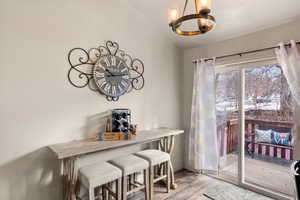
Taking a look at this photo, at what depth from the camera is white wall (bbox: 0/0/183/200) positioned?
1607 millimetres

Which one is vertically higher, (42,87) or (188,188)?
(42,87)

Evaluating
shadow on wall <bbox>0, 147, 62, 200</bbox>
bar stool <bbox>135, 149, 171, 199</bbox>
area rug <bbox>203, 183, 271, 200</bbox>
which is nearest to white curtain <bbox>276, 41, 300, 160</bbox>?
area rug <bbox>203, 183, 271, 200</bbox>

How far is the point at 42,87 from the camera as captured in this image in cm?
177

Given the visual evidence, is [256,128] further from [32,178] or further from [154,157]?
[32,178]

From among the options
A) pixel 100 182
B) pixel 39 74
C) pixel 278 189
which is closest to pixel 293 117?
pixel 278 189

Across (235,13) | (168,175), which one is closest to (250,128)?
(168,175)

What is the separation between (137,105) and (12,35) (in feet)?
5.43

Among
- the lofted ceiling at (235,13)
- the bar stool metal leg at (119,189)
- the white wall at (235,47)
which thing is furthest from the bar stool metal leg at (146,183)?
the lofted ceiling at (235,13)

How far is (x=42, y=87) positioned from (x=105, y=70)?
741mm

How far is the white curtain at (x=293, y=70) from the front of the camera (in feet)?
6.20

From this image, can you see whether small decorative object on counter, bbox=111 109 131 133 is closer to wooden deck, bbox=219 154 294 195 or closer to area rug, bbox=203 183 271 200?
area rug, bbox=203 183 271 200

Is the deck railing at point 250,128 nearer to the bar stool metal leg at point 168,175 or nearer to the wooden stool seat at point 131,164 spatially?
the bar stool metal leg at point 168,175

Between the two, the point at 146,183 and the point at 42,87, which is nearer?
the point at 42,87

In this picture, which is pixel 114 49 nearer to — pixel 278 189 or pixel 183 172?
pixel 183 172
